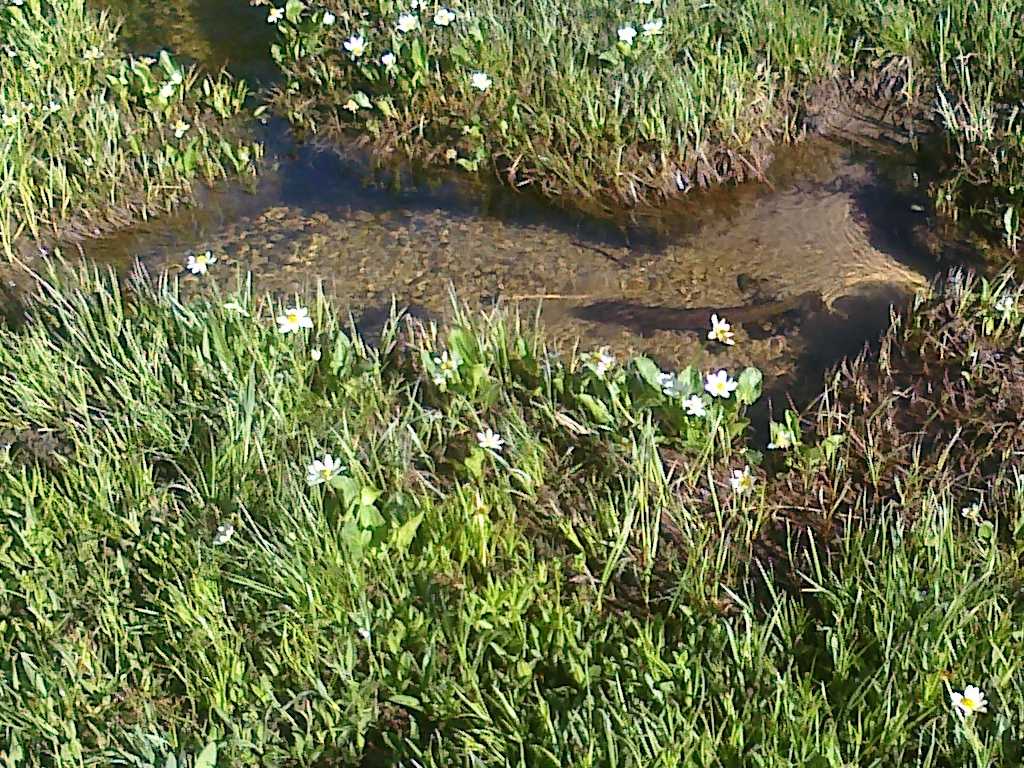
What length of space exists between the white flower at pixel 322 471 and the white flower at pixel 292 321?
56cm

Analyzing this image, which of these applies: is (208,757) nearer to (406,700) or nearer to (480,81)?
(406,700)

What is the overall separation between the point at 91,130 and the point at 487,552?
2562mm

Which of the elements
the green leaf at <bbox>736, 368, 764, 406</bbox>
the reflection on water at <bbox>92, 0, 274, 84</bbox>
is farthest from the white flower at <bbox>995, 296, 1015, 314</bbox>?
the reflection on water at <bbox>92, 0, 274, 84</bbox>

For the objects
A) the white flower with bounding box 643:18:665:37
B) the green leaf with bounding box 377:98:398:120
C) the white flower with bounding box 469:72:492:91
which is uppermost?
the white flower with bounding box 643:18:665:37

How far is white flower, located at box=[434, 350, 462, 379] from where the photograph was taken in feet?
9.55

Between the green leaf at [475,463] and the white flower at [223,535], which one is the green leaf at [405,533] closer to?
the green leaf at [475,463]

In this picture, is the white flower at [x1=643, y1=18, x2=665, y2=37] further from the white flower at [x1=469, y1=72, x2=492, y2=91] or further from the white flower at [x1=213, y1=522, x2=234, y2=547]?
the white flower at [x1=213, y1=522, x2=234, y2=547]

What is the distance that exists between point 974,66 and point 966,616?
2.61 meters

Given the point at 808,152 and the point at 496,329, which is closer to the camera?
the point at 496,329

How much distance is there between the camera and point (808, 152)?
13.5 ft

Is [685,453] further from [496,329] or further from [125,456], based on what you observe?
[125,456]

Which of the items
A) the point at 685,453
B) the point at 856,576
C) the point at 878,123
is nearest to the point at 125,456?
the point at 685,453

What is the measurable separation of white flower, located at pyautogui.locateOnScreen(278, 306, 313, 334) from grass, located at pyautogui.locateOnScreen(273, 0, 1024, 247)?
4.20 feet

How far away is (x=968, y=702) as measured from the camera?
6.79ft
